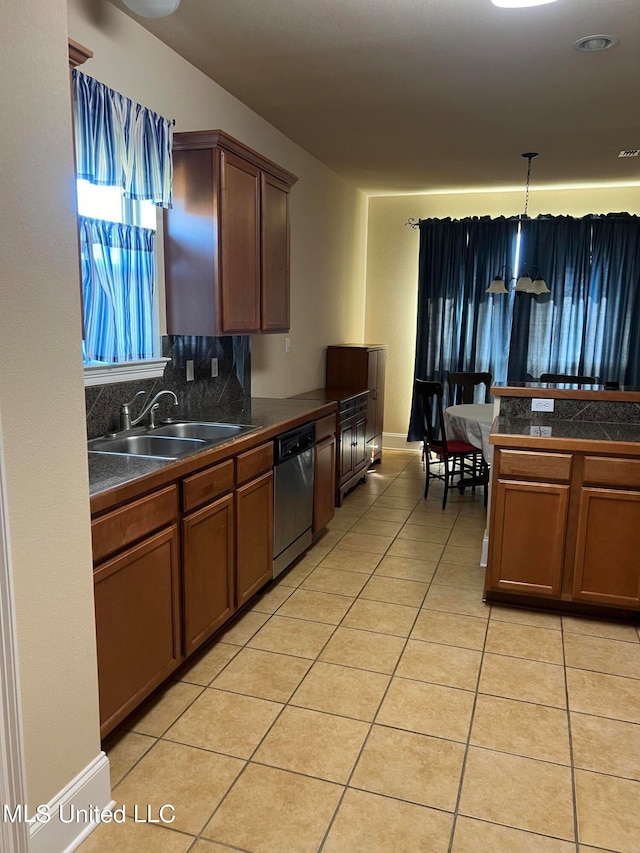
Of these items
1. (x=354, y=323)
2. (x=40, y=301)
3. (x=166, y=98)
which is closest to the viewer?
(x=40, y=301)

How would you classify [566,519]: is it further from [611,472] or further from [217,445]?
[217,445]

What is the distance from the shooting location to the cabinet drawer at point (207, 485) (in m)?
2.48

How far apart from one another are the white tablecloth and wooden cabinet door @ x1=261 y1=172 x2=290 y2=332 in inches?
65.9

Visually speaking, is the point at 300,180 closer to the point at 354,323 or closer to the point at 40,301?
the point at 354,323

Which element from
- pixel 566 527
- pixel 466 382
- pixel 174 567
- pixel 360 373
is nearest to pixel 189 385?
pixel 174 567

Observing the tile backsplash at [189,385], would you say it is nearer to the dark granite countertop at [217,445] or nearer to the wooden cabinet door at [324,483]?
the dark granite countertop at [217,445]

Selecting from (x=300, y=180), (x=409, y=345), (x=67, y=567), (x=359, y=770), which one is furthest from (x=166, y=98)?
(x=409, y=345)

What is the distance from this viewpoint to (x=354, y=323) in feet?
22.8

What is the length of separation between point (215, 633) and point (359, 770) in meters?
1.00

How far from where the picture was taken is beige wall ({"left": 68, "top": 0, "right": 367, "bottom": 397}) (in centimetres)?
283

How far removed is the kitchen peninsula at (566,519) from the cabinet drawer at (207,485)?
1.34 m

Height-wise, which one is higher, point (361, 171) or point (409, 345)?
point (361, 171)

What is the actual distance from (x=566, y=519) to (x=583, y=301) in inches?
149

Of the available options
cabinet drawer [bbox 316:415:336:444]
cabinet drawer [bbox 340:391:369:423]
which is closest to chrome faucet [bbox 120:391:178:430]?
cabinet drawer [bbox 316:415:336:444]
